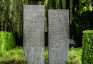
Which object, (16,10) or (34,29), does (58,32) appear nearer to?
(34,29)

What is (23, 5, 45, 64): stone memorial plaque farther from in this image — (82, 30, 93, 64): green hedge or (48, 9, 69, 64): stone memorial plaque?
(82, 30, 93, 64): green hedge

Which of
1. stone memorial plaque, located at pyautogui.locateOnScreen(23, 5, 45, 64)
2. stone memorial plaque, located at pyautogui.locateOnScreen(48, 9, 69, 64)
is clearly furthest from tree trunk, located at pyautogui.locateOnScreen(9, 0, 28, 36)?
stone memorial plaque, located at pyautogui.locateOnScreen(48, 9, 69, 64)

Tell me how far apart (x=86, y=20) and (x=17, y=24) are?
15.0 feet

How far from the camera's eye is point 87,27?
11.1 meters

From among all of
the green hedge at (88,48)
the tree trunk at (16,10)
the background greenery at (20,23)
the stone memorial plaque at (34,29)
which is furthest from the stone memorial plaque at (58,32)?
the tree trunk at (16,10)

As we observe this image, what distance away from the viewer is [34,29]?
5.66m

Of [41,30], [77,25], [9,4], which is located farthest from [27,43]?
[77,25]

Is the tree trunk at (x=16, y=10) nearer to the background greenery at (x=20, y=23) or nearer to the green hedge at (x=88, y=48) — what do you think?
the background greenery at (x=20, y=23)

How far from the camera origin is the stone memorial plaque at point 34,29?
5656 millimetres

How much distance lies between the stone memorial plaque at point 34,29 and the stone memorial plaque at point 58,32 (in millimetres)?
272

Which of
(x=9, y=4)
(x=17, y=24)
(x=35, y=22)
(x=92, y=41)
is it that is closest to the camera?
(x=92, y=41)

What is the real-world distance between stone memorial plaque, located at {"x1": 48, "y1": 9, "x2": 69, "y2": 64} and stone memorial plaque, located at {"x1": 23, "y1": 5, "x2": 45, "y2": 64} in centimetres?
27

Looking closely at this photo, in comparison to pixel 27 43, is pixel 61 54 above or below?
below

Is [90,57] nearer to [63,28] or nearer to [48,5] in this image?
[63,28]
